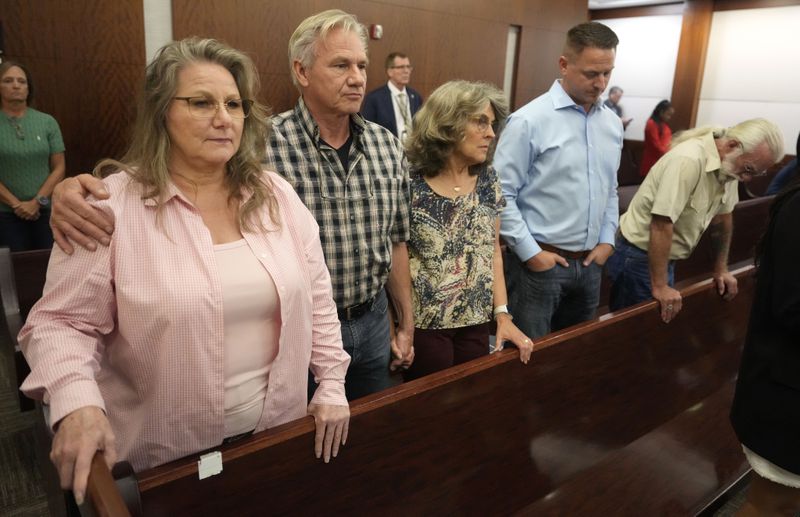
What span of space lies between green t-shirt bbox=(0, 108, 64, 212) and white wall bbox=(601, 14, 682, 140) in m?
8.54

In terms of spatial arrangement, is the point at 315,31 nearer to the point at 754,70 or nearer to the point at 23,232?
the point at 23,232

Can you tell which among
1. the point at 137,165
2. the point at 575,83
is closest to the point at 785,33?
the point at 575,83

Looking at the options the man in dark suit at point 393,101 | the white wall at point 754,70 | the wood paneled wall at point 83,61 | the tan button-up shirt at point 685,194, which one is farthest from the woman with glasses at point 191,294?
the white wall at point 754,70

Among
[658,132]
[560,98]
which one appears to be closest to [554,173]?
[560,98]

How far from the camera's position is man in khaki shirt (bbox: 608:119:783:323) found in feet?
7.34

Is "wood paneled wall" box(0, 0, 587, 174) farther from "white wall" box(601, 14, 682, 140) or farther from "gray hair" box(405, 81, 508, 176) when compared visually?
"white wall" box(601, 14, 682, 140)

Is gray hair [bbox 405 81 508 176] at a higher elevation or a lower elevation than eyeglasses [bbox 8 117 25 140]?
higher

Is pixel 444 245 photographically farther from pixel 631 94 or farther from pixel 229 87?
pixel 631 94

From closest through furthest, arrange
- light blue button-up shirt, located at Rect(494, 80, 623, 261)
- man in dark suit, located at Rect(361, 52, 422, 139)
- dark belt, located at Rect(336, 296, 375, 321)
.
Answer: dark belt, located at Rect(336, 296, 375, 321)
light blue button-up shirt, located at Rect(494, 80, 623, 261)
man in dark suit, located at Rect(361, 52, 422, 139)

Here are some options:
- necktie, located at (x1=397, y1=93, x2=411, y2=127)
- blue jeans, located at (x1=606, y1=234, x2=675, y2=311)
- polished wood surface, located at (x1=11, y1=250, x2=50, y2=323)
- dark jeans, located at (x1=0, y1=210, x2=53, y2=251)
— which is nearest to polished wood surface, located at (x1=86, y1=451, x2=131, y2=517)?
polished wood surface, located at (x1=11, y1=250, x2=50, y2=323)

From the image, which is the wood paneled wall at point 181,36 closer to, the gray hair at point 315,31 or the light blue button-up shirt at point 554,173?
the gray hair at point 315,31

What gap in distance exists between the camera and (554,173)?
2215 millimetres

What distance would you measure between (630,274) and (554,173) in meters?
0.76

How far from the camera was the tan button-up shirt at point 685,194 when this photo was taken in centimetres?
229
